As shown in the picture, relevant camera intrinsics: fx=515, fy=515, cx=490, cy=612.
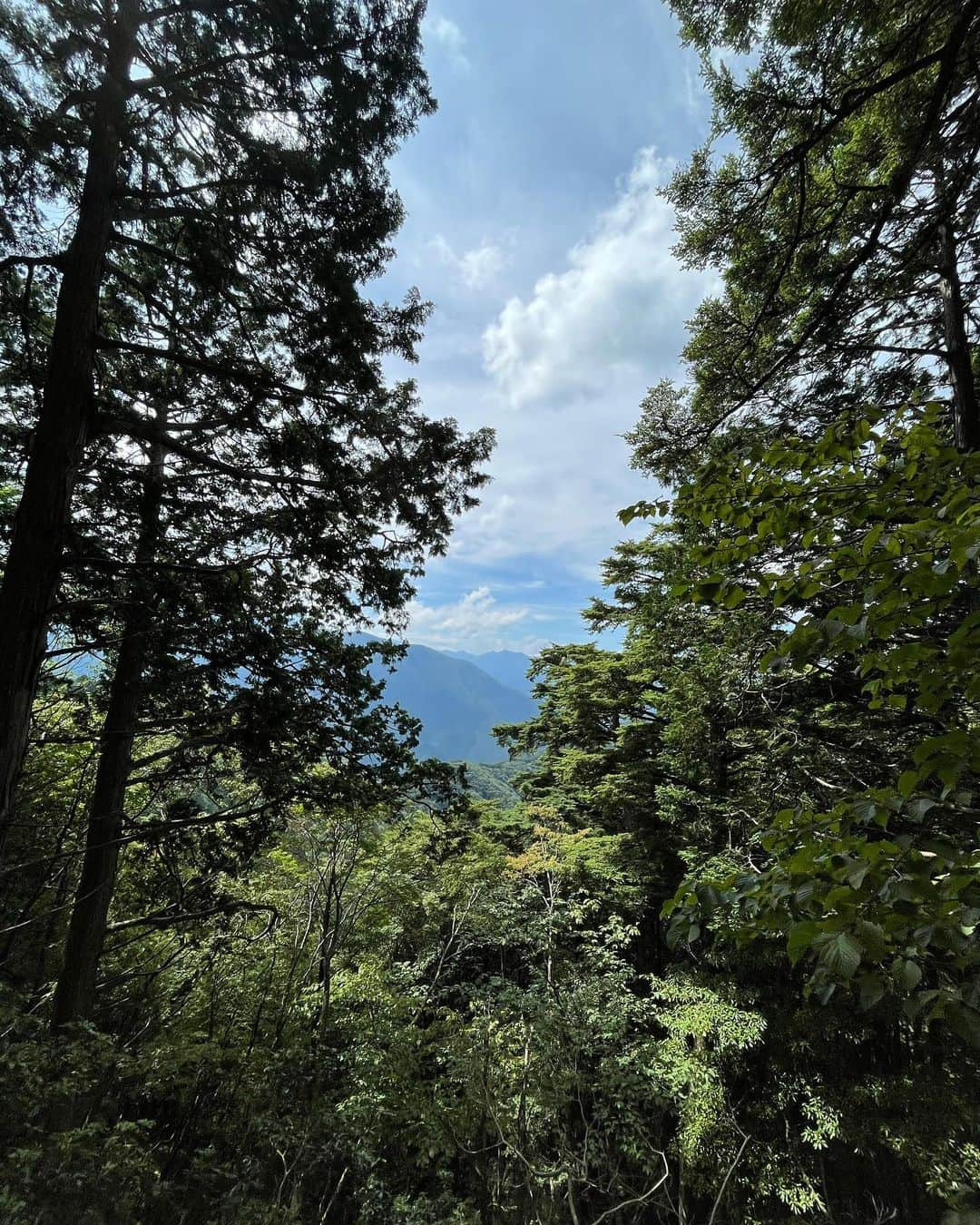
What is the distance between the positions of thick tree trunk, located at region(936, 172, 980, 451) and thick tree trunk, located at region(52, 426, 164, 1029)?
7.23m

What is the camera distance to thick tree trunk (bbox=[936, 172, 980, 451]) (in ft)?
15.8

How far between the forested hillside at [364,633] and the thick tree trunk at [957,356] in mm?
37

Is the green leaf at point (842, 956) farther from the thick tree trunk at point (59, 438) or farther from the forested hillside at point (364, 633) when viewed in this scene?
the thick tree trunk at point (59, 438)

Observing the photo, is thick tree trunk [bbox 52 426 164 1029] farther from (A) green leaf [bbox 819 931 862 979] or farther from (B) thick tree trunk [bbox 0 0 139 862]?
(A) green leaf [bbox 819 931 862 979]

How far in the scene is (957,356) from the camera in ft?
16.1

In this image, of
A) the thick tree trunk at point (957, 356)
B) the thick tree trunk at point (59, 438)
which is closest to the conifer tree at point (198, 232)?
the thick tree trunk at point (59, 438)

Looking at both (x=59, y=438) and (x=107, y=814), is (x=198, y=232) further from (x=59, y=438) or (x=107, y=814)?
(x=107, y=814)

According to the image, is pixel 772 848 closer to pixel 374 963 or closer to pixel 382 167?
pixel 382 167

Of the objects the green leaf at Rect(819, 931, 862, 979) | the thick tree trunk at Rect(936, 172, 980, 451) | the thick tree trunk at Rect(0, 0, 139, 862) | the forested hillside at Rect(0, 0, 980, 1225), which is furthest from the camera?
the thick tree trunk at Rect(936, 172, 980, 451)

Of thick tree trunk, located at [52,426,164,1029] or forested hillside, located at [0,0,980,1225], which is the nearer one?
forested hillside, located at [0,0,980,1225]

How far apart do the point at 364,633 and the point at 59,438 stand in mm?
2919

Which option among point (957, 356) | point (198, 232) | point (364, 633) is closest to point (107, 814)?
point (364, 633)

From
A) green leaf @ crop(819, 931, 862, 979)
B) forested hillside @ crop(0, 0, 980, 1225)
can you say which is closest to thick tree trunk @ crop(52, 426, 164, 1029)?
forested hillside @ crop(0, 0, 980, 1225)

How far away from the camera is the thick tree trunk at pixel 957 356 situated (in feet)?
15.8
